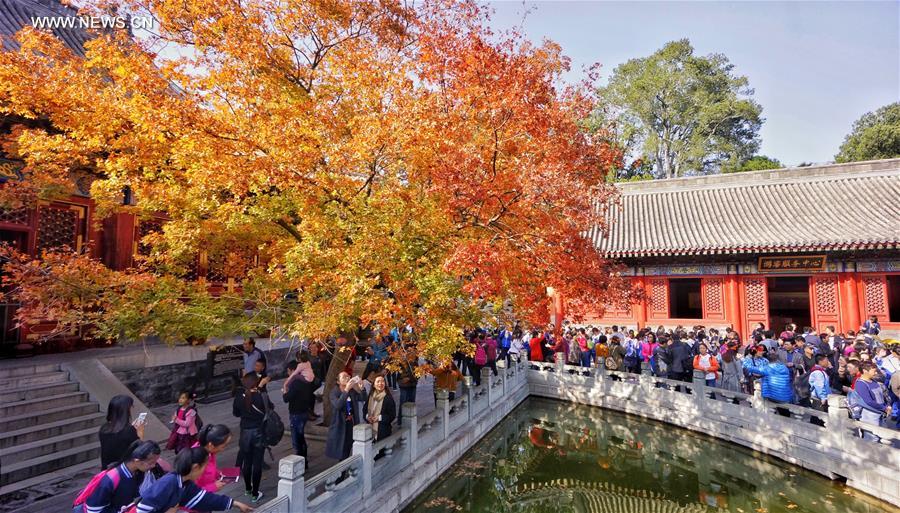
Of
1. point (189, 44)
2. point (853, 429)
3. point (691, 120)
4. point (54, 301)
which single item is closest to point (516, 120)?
point (189, 44)

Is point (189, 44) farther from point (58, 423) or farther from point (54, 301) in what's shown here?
point (58, 423)

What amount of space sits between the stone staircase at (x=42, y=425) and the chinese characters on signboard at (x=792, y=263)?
22.1m

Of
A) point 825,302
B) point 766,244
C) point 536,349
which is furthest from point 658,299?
point 536,349

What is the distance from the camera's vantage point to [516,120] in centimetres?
803

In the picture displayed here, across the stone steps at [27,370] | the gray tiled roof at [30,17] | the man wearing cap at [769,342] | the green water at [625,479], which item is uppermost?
the gray tiled roof at [30,17]

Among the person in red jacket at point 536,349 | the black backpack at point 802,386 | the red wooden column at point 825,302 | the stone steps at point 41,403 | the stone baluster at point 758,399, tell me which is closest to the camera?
the stone steps at point 41,403

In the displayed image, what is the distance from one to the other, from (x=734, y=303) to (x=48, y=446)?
22128mm

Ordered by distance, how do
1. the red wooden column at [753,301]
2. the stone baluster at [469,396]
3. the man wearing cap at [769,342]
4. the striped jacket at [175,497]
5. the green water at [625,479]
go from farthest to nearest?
the red wooden column at [753,301], the man wearing cap at [769,342], the stone baluster at [469,396], the green water at [625,479], the striped jacket at [175,497]

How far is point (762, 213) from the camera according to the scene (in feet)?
69.3

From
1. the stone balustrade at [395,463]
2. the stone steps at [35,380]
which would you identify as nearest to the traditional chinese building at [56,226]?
the stone steps at [35,380]

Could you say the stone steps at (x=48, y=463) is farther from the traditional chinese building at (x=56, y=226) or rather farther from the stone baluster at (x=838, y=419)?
the stone baluster at (x=838, y=419)

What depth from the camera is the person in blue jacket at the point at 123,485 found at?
3963 millimetres

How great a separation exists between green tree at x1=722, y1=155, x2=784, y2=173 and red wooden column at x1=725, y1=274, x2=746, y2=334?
830 inches

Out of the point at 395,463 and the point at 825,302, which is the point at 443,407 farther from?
the point at 825,302
